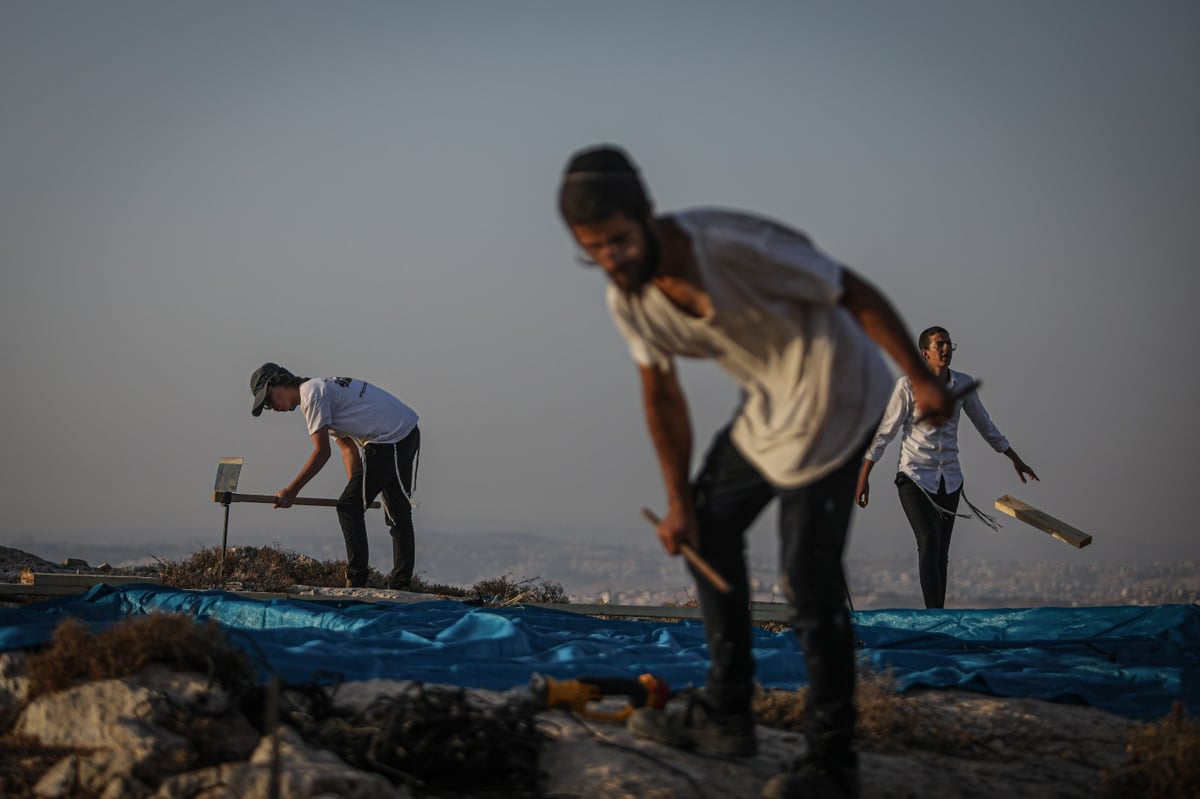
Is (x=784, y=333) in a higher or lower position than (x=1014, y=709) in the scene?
higher

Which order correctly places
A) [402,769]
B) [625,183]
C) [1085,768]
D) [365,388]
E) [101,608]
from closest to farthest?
[625,183], [402,769], [1085,768], [101,608], [365,388]

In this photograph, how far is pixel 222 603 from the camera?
6527mm

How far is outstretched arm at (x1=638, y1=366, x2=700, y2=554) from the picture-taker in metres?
3.11

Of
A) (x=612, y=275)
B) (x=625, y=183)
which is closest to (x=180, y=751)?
(x=612, y=275)

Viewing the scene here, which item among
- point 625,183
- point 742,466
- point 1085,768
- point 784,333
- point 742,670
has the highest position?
point 625,183

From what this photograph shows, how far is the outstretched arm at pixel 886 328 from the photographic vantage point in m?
2.77

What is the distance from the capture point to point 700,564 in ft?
9.82

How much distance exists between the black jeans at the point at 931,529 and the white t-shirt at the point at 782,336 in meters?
4.37

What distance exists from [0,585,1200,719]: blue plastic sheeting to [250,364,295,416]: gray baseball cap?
1732mm

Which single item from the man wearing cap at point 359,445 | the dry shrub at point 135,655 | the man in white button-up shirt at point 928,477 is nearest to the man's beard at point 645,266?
the dry shrub at point 135,655

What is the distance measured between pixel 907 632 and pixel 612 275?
385 cm

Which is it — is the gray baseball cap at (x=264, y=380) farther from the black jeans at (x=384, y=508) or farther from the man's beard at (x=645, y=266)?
the man's beard at (x=645, y=266)

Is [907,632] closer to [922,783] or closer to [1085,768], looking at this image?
[1085,768]

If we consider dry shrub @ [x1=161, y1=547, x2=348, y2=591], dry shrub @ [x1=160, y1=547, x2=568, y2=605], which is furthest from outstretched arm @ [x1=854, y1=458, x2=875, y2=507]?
dry shrub @ [x1=161, y1=547, x2=348, y2=591]
